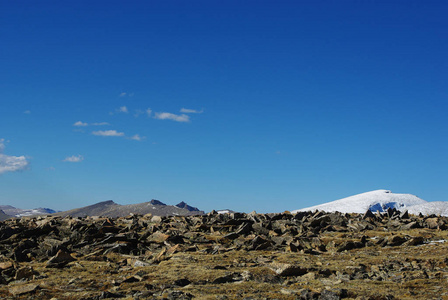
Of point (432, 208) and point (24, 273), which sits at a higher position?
point (432, 208)

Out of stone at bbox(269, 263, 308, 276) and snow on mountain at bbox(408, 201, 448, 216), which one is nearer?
stone at bbox(269, 263, 308, 276)

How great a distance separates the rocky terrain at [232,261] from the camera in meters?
12.8

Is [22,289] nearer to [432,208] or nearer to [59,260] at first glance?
[59,260]

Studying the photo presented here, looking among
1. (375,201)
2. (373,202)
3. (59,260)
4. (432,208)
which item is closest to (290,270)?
(59,260)

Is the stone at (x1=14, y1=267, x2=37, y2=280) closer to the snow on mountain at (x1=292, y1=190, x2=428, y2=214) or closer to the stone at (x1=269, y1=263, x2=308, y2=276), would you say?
the stone at (x1=269, y1=263, x2=308, y2=276)

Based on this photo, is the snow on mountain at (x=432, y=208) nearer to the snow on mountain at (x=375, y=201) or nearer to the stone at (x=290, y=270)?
the snow on mountain at (x=375, y=201)

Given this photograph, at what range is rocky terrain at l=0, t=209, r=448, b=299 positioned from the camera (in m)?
12.8

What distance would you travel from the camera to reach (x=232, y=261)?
17.9 meters

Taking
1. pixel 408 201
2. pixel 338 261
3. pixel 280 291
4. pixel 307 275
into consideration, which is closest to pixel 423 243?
pixel 338 261

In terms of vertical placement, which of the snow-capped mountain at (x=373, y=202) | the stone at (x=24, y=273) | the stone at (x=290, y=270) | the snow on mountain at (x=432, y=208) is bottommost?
the stone at (x=24, y=273)

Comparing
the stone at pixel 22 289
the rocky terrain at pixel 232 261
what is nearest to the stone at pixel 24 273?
the rocky terrain at pixel 232 261

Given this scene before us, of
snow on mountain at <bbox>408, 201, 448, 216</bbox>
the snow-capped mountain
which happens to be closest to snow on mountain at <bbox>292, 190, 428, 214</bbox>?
the snow-capped mountain

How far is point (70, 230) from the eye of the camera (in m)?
26.3

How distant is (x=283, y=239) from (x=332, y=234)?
4831mm
